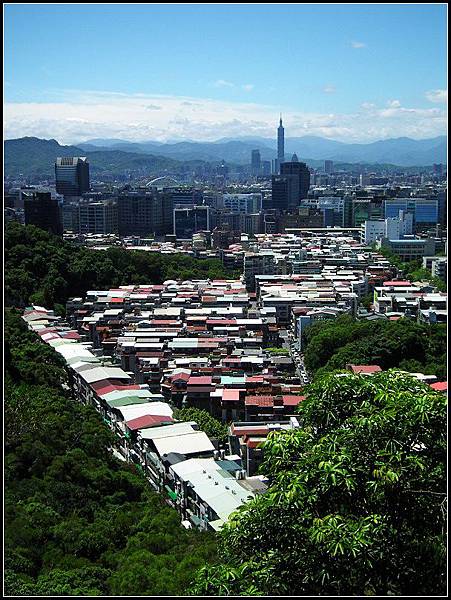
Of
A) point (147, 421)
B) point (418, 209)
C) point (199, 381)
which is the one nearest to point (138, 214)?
point (418, 209)

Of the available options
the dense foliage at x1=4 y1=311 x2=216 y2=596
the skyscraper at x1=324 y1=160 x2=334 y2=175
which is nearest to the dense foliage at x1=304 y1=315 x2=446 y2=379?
the dense foliage at x1=4 y1=311 x2=216 y2=596

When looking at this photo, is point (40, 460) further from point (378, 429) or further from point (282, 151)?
point (282, 151)

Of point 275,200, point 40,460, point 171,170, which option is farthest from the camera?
point 171,170

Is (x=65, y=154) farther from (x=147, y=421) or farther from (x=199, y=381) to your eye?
(x=147, y=421)

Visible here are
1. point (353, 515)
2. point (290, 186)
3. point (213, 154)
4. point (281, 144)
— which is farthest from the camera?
point (213, 154)

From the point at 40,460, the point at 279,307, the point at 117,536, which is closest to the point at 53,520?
the point at 117,536

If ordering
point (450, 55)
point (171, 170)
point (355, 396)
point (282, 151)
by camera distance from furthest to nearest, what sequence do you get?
point (171, 170) → point (282, 151) → point (355, 396) → point (450, 55)
